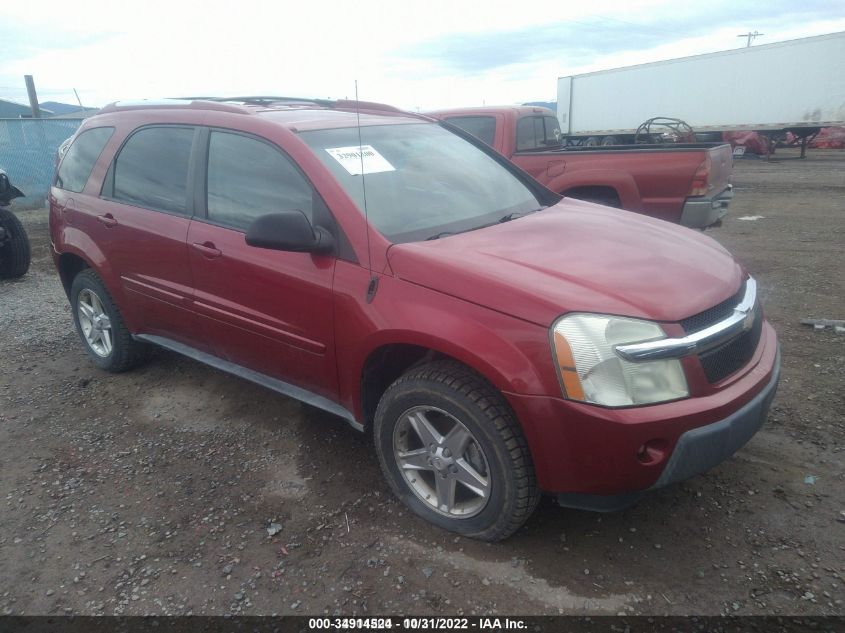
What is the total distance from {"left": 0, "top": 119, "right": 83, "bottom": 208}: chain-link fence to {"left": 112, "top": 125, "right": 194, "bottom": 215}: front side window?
9.93m

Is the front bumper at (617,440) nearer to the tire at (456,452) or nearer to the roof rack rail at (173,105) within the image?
the tire at (456,452)

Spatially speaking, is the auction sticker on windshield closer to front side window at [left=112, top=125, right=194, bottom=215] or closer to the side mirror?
the side mirror

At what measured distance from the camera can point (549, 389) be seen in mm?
2195

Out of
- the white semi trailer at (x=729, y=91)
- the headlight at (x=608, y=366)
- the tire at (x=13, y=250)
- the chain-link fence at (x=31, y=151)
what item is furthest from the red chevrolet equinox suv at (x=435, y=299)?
the white semi trailer at (x=729, y=91)

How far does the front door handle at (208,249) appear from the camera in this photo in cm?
319

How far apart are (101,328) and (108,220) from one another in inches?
36.0

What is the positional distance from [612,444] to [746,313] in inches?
36.1

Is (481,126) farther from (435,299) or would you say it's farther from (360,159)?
(435,299)

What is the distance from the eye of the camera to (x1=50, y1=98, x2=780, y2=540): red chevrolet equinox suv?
7.25ft

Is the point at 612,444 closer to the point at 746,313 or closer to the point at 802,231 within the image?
the point at 746,313

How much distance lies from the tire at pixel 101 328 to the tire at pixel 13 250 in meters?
3.31

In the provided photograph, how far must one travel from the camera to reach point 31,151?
12523mm

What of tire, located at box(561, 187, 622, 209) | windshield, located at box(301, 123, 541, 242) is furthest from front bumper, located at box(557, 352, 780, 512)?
tire, located at box(561, 187, 622, 209)

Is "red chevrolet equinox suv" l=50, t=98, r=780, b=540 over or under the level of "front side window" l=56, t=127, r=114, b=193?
under
